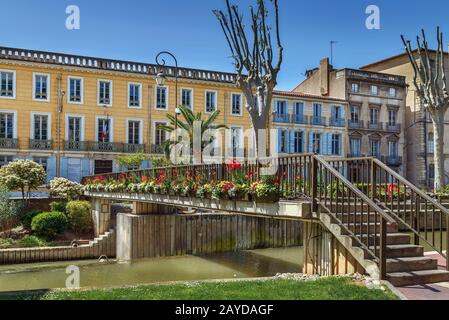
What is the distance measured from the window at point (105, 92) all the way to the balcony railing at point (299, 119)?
1625 cm

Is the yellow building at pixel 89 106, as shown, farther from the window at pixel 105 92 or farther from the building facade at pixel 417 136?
the building facade at pixel 417 136

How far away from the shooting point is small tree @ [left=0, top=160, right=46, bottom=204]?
2730 centimetres

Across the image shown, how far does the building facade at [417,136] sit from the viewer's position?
1863 inches

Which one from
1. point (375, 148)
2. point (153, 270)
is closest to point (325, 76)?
point (375, 148)

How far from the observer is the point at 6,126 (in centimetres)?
3378

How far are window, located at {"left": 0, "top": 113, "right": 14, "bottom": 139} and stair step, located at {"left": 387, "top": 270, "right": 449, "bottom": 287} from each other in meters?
31.4

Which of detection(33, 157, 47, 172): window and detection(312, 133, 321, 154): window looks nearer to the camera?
detection(33, 157, 47, 172): window

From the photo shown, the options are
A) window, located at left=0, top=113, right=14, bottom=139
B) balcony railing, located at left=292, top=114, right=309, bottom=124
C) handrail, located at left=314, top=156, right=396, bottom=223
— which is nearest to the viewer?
handrail, located at left=314, top=156, right=396, bottom=223

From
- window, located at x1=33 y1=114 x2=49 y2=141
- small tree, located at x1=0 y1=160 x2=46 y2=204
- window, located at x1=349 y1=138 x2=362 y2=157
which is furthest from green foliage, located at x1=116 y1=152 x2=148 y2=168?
window, located at x1=349 y1=138 x2=362 y2=157

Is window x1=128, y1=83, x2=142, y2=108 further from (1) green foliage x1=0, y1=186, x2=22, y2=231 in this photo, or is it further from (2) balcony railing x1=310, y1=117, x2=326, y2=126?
(2) balcony railing x1=310, y1=117, x2=326, y2=126
